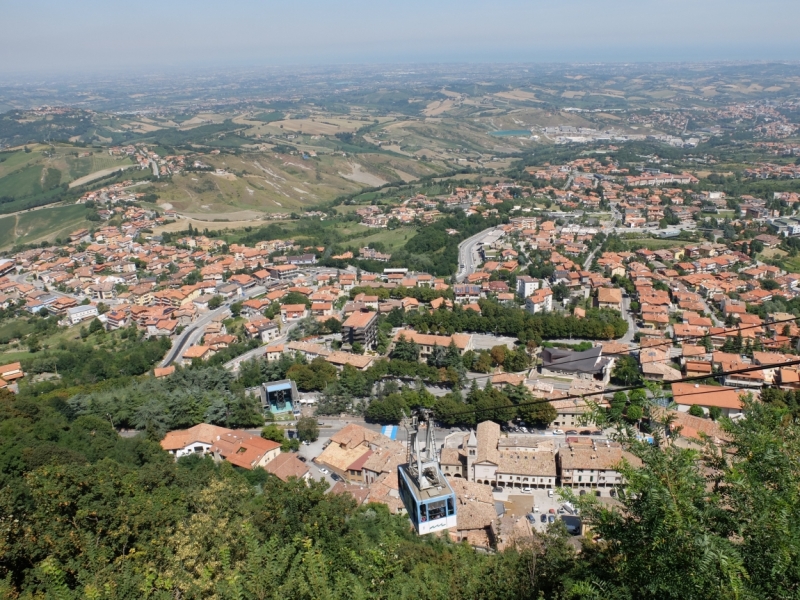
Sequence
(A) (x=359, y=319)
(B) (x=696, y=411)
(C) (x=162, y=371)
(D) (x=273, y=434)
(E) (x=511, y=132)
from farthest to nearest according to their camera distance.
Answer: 1. (E) (x=511, y=132)
2. (A) (x=359, y=319)
3. (C) (x=162, y=371)
4. (D) (x=273, y=434)
5. (B) (x=696, y=411)

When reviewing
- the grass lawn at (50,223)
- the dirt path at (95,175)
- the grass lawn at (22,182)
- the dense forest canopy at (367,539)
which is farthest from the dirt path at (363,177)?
the dense forest canopy at (367,539)

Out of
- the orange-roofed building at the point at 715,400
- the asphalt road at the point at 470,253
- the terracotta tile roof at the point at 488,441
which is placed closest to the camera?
the terracotta tile roof at the point at 488,441

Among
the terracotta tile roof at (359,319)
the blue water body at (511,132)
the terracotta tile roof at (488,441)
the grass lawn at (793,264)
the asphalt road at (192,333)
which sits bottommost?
the asphalt road at (192,333)

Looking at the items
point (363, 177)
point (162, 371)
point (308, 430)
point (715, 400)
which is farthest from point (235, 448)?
point (363, 177)

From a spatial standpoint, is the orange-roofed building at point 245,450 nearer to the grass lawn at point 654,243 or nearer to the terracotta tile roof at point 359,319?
the terracotta tile roof at point 359,319

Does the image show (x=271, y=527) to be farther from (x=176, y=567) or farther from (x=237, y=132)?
(x=237, y=132)

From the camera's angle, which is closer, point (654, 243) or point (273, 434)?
point (273, 434)

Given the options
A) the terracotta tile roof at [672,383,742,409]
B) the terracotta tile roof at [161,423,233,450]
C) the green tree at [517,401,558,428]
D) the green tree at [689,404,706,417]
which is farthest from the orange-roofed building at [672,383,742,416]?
the terracotta tile roof at [161,423,233,450]

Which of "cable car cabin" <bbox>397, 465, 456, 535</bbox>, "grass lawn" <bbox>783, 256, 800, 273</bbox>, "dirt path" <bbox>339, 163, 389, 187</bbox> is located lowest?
"grass lawn" <bbox>783, 256, 800, 273</bbox>

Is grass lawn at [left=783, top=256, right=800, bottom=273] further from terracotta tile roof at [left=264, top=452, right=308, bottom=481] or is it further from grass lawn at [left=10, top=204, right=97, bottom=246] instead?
grass lawn at [left=10, top=204, right=97, bottom=246]

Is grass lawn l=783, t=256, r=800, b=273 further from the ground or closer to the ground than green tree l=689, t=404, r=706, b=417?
further from the ground

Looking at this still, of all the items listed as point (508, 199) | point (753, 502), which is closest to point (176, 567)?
point (753, 502)

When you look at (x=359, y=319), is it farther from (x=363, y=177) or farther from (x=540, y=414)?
(x=363, y=177)
